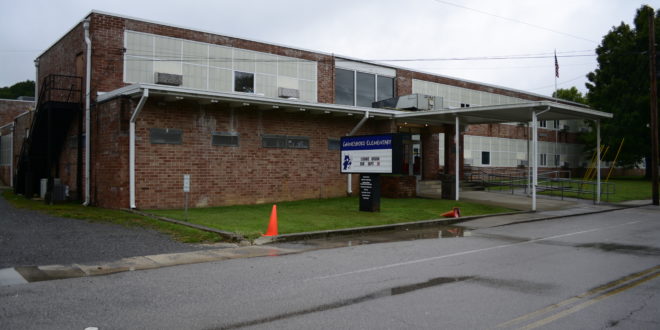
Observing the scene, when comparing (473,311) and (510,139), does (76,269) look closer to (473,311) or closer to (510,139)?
(473,311)

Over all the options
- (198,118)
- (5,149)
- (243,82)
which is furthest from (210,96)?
(5,149)

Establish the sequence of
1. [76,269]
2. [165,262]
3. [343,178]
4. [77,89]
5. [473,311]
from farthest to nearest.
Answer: [343,178] → [77,89] → [165,262] → [76,269] → [473,311]

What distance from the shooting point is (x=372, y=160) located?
16359 millimetres

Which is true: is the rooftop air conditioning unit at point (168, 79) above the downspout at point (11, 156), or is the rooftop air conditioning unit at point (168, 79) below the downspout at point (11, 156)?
above

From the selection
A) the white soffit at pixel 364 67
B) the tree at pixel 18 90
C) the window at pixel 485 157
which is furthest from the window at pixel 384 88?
the tree at pixel 18 90

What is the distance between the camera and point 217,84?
2230 cm

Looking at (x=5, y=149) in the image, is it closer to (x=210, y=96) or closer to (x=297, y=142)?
(x=297, y=142)

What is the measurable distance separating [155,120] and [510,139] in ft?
95.2

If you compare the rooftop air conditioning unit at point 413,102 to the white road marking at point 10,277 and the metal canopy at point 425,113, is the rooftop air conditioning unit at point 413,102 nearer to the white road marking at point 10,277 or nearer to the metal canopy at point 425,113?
the metal canopy at point 425,113

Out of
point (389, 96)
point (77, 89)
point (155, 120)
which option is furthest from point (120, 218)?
point (389, 96)

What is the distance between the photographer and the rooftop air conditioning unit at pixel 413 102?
2544 centimetres

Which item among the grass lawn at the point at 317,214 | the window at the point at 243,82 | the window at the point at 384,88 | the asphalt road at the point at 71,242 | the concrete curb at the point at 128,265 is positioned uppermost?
the window at the point at 384,88

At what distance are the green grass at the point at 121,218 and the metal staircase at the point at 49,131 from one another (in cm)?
198

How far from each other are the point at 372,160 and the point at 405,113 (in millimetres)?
6484
